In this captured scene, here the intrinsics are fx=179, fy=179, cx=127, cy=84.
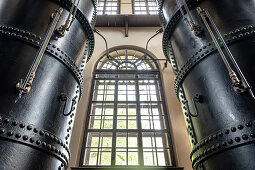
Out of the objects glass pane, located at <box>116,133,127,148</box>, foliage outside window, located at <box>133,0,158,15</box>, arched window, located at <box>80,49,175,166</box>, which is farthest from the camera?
foliage outside window, located at <box>133,0,158,15</box>

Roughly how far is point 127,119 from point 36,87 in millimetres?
3763

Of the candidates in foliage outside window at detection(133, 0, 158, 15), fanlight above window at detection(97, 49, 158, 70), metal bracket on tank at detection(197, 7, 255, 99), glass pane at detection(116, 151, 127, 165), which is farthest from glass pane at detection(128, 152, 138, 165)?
foliage outside window at detection(133, 0, 158, 15)

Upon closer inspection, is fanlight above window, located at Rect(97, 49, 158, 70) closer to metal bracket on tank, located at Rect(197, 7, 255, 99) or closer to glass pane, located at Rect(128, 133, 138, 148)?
glass pane, located at Rect(128, 133, 138, 148)

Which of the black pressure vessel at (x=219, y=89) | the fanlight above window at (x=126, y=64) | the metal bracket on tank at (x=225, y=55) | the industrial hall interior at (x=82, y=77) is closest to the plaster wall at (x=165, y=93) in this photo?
the fanlight above window at (x=126, y=64)

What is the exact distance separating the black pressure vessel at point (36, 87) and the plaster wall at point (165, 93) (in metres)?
2.66

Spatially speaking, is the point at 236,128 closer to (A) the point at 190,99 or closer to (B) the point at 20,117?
(A) the point at 190,99

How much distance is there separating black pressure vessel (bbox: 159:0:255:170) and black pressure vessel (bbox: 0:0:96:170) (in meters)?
1.41

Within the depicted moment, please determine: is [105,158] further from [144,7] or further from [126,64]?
[144,7]

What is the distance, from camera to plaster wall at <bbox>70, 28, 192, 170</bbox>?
14.6 feet

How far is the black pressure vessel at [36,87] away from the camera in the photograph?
1.46 meters

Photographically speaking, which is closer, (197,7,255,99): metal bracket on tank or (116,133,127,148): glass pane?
(197,7,255,99): metal bracket on tank

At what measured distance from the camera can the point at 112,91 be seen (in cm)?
606

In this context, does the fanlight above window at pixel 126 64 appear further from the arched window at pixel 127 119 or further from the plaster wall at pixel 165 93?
the plaster wall at pixel 165 93

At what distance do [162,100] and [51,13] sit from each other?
428 cm
